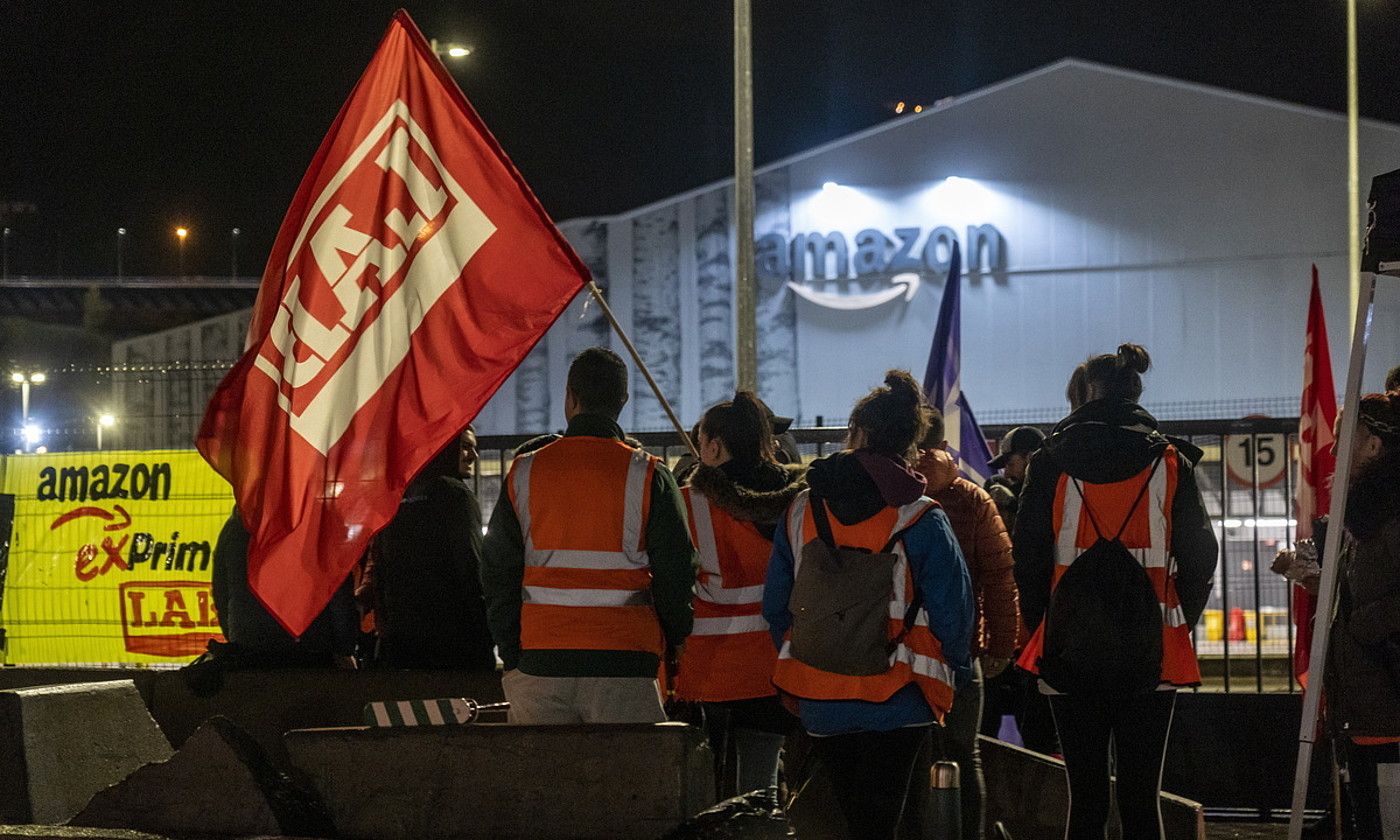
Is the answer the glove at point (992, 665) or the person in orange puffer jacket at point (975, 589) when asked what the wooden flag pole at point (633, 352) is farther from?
the glove at point (992, 665)

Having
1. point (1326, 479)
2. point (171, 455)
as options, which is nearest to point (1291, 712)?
point (1326, 479)

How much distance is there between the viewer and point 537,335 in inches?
217

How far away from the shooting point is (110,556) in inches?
367

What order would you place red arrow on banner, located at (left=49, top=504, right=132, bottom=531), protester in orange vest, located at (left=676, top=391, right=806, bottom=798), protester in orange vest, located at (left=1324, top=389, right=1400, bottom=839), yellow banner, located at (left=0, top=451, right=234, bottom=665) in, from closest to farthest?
protester in orange vest, located at (left=1324, top=389, right=1400, bottom=839)
protester in orange vest, located at (left=676, top=391, right=806, bottom=798)
yellow banner, located at (left=0, top=451, right=234, bottom=665)
red arrow on banner, located at (left=49, top=504, right=132, bottom=531)

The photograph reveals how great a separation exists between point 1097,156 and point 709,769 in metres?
24.5

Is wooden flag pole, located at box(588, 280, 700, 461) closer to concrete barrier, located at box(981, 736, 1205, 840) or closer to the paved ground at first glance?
concrete barrier, located at box(981, 736, 1205, 840)

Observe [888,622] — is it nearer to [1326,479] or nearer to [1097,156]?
[1326,479]

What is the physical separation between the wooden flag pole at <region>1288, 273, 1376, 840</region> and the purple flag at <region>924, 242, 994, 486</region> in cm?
346

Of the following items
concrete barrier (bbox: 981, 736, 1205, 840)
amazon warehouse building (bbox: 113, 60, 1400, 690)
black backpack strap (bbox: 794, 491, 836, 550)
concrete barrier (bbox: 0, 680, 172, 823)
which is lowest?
concrete barrier (bbox: 981, 736, 1205, 840)

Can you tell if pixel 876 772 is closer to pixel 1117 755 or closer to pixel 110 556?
pixel 1117 755

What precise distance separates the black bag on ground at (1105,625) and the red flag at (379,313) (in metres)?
1.96

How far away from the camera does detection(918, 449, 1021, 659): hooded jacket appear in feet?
19.8

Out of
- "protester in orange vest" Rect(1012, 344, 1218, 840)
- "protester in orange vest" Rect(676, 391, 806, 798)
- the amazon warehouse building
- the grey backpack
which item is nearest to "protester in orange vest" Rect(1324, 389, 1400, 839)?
"protester in orange vest" Rect(1012, 344, 1218, 840)

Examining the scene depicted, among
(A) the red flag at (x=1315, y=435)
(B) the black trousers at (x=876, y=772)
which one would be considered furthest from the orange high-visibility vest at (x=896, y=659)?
(A) the red flag at (x=1315, y=435)
